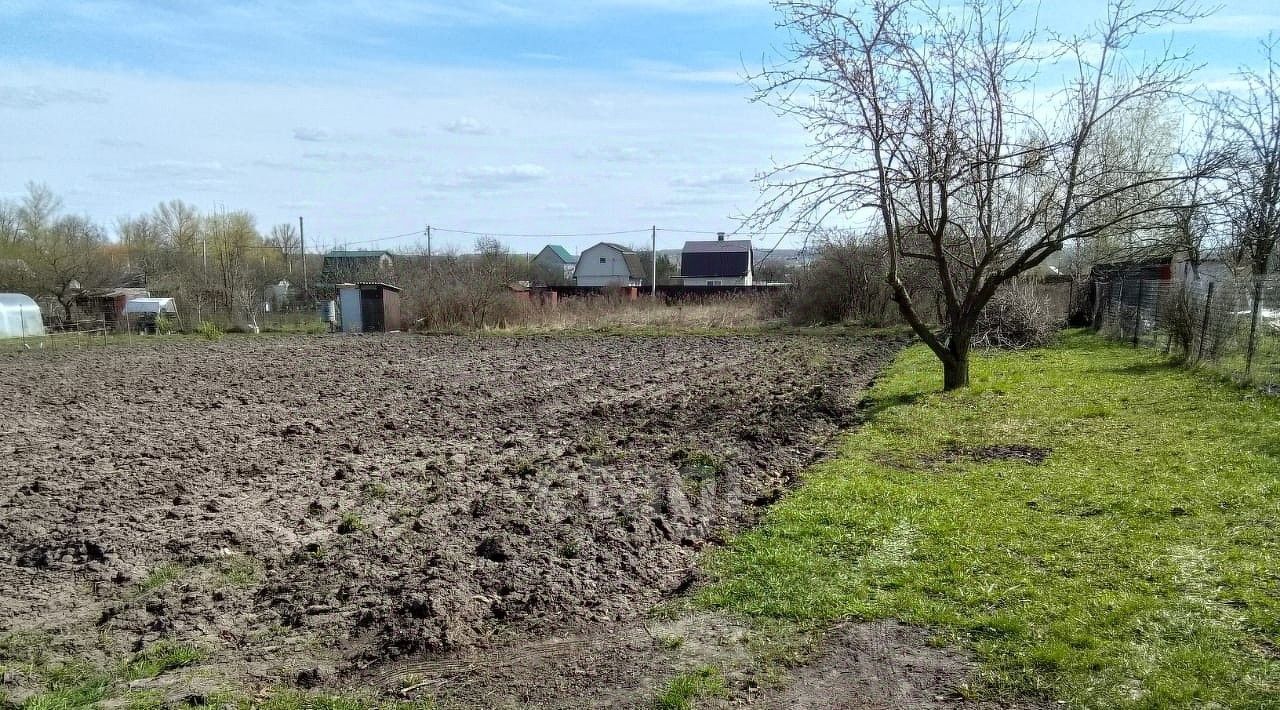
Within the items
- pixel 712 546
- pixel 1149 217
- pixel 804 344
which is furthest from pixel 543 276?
pixel 712 546

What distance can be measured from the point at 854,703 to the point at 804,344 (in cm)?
2131

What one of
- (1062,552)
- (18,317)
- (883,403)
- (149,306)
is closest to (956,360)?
(883,403)

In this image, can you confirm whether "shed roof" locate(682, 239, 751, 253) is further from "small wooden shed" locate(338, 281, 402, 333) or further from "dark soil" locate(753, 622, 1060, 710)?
"dark soil" locate(753, 622, 1060, 710)

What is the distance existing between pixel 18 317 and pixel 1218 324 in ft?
113

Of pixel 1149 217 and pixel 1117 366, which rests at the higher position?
pixel 1149 217

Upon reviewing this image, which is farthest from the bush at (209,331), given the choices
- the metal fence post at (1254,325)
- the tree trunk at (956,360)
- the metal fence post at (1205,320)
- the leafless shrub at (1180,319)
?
the metal fence post at (1254,325)

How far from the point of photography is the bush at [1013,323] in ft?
68.7

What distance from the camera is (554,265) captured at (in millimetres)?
85750

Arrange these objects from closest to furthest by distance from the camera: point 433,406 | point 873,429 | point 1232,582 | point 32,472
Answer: point 1232,582
point 32,472
point 873,429
point 433,406

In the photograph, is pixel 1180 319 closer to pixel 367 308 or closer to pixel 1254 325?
pixel 1254 325

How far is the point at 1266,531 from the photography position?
5.59 m

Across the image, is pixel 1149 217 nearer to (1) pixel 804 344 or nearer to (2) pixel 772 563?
(1) pixel 804 344

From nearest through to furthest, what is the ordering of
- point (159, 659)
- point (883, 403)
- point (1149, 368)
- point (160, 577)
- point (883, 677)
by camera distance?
1. point (883, 677)
2. point (159, 659)
3. point (160, 577)
4. point (883, 403)
5. point (1149, 368)

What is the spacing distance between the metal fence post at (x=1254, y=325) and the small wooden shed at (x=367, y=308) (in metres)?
28.9
